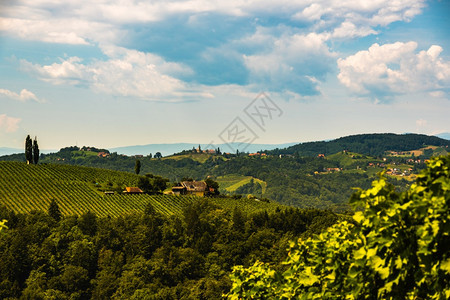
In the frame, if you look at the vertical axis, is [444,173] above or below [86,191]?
above

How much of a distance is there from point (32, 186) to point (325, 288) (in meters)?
127

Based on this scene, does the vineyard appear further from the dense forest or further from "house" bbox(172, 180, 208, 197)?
the dense forest

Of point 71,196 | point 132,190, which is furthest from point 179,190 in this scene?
point 71,196

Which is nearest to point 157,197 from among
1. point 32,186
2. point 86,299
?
point 32,186

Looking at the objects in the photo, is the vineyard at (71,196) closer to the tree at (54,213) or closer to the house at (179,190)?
the tree at (54,213)

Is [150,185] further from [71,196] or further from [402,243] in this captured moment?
[402,243]

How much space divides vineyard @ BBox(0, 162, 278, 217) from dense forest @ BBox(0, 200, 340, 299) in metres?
13.8

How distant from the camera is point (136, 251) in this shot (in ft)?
323

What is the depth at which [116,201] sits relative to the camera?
12962 centimetres

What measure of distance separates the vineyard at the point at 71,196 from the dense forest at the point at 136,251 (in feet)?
45.3

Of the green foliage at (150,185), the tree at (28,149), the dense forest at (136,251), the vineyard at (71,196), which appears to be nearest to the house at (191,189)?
the green foliage at (150,185)

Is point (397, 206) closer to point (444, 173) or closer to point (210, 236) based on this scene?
point (444, 173)

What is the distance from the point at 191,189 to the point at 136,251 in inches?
2577

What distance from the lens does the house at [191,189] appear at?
161m
